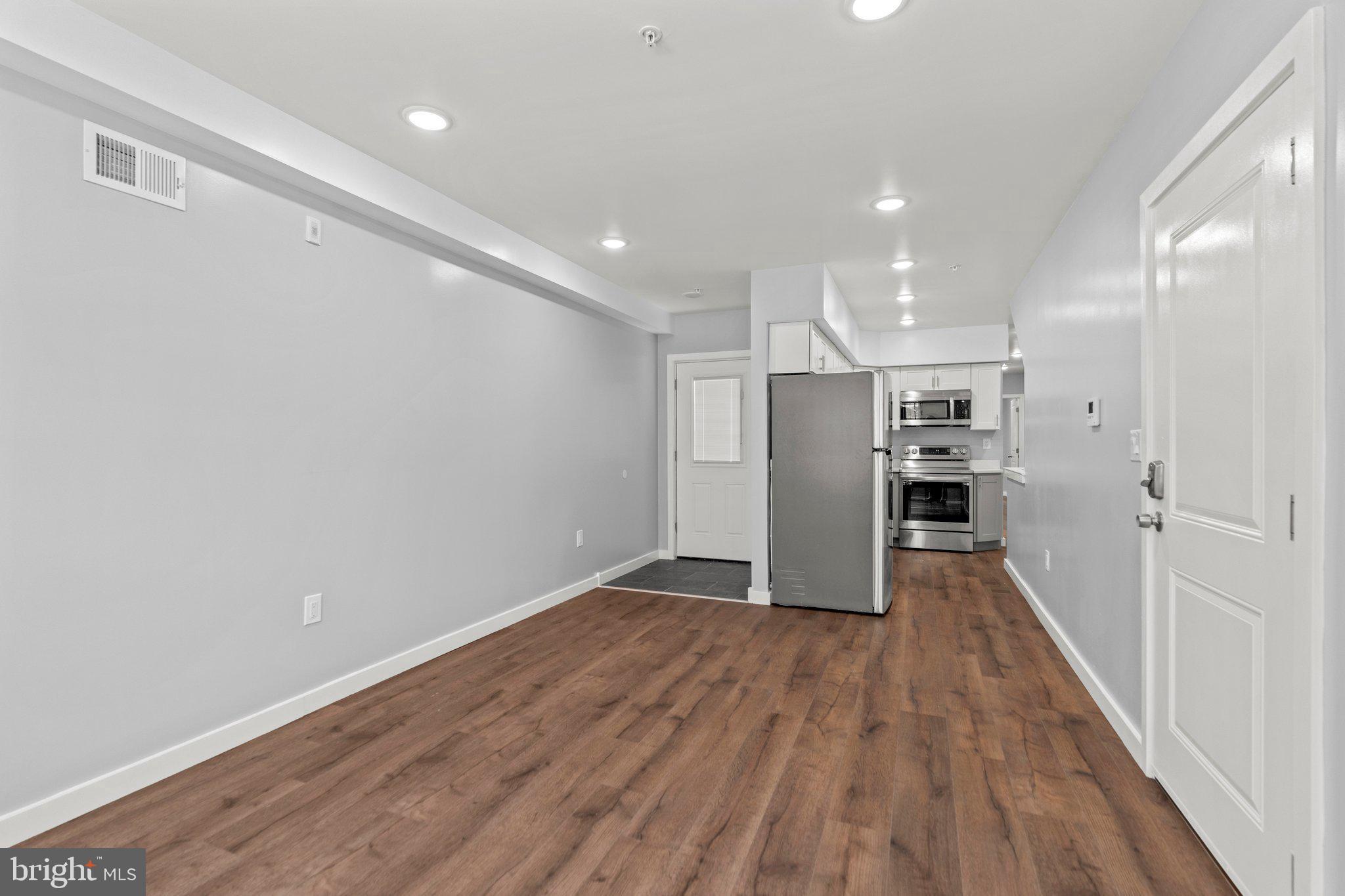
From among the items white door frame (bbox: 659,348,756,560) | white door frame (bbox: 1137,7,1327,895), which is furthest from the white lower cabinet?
white door frame (bbox: 1137,7,1327,895)

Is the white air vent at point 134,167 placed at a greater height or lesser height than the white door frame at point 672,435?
greater

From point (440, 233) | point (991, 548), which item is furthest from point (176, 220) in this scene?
point (991, 548)

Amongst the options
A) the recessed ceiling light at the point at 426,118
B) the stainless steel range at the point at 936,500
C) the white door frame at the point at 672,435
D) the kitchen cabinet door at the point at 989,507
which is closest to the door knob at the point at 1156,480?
the recessed ceiling light at the point at 426,118

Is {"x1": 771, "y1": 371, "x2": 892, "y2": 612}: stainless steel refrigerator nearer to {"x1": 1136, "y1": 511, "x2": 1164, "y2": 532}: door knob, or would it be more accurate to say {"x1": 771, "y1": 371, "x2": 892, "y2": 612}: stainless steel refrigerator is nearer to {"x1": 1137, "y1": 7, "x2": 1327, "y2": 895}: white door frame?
{"x1": 1136, "y1": 511, "x2": 1164, "y2": 532}: door knob

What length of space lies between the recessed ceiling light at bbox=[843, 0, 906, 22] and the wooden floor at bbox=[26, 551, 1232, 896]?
2.53 meters

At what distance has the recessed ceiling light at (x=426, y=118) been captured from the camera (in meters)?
2.49

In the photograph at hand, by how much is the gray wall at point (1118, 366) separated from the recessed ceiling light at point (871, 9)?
89cm

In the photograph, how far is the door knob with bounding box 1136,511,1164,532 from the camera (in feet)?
6.81

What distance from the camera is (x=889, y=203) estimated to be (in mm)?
3422

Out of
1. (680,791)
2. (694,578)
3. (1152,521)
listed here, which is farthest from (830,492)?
(680,791)

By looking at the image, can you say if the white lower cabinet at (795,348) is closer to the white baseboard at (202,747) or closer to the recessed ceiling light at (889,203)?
the recessed ceiling light at (889,203)

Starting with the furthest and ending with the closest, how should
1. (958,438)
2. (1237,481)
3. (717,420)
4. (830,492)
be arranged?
(958,438) < (717,420) < (830,492) < (1237,481)

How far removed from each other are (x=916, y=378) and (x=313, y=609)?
671cm

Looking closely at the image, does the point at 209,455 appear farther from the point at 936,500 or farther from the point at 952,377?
the point at 952,377
